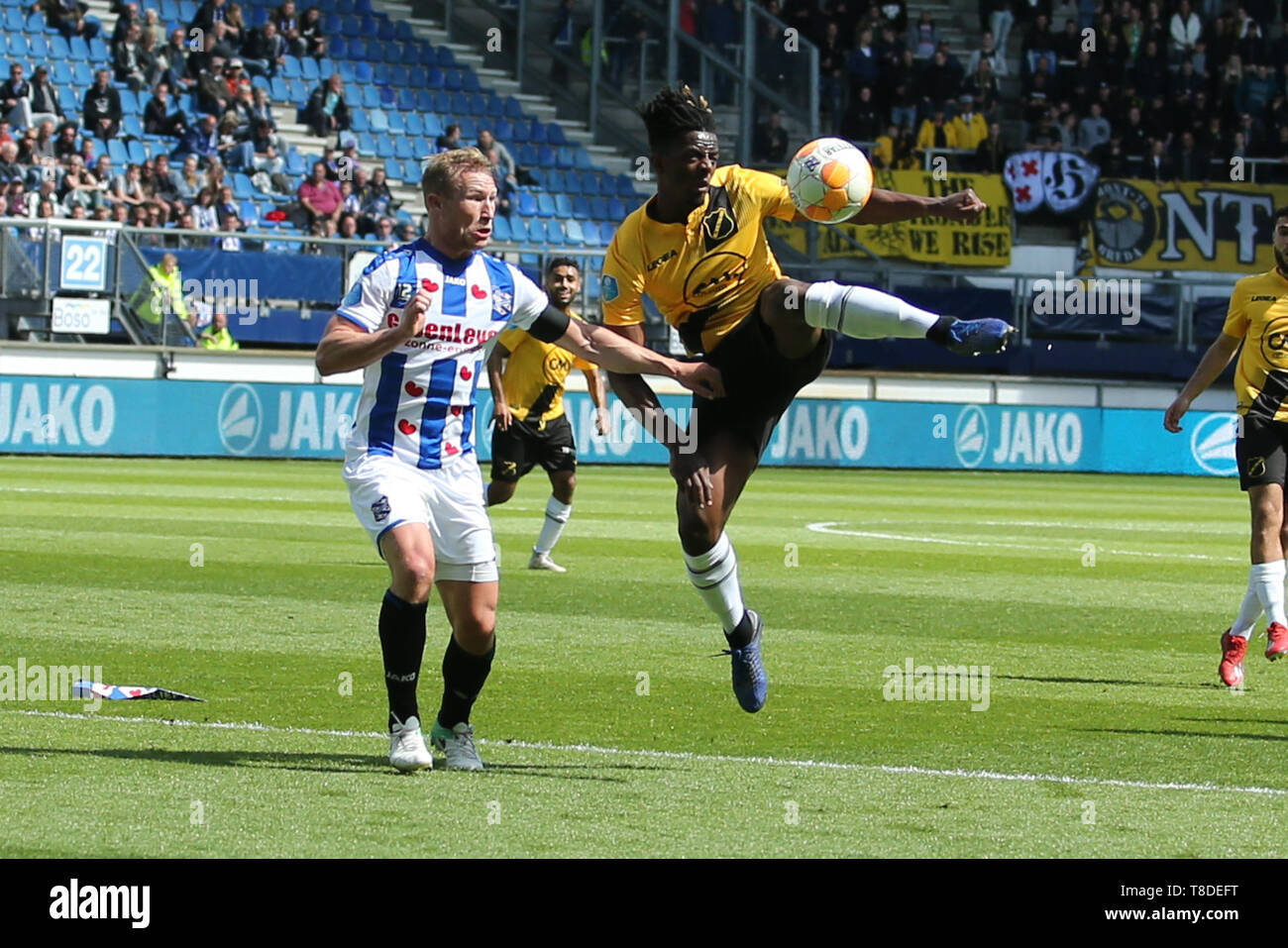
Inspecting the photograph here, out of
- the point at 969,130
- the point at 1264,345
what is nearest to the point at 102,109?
the point at 969,130

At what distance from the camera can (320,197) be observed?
3003 centimetres

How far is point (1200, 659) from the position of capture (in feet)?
35.3

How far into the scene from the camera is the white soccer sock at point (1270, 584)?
390 inches

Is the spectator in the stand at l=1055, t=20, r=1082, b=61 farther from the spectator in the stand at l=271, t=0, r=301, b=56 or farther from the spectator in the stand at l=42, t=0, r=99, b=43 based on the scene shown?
the spectator in the stand at l=42, t=0, r=99, b=43

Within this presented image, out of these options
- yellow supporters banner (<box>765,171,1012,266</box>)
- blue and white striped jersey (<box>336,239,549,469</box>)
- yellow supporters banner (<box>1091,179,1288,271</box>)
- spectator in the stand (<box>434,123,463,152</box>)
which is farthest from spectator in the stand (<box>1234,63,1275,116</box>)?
blue and white striped jersey (<box>336,239,549,469</box>)

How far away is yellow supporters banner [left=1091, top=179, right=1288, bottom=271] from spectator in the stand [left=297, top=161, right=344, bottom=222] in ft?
41.7

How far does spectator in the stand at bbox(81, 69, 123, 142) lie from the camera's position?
29438mm

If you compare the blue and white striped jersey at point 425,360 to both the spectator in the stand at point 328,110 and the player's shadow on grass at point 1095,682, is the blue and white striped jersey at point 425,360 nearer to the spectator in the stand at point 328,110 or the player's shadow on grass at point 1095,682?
the player's shadow on grass at point 1095,682

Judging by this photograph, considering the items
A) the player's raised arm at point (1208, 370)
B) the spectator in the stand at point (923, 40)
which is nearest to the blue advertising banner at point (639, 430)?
the spectator in the stand at point (923, 40)

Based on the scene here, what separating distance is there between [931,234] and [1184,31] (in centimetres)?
903

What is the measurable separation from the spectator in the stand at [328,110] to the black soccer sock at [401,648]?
26235 millimetres

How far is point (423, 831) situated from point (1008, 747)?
2.77 metres

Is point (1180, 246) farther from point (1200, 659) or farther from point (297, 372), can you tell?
point (1200, 659)
